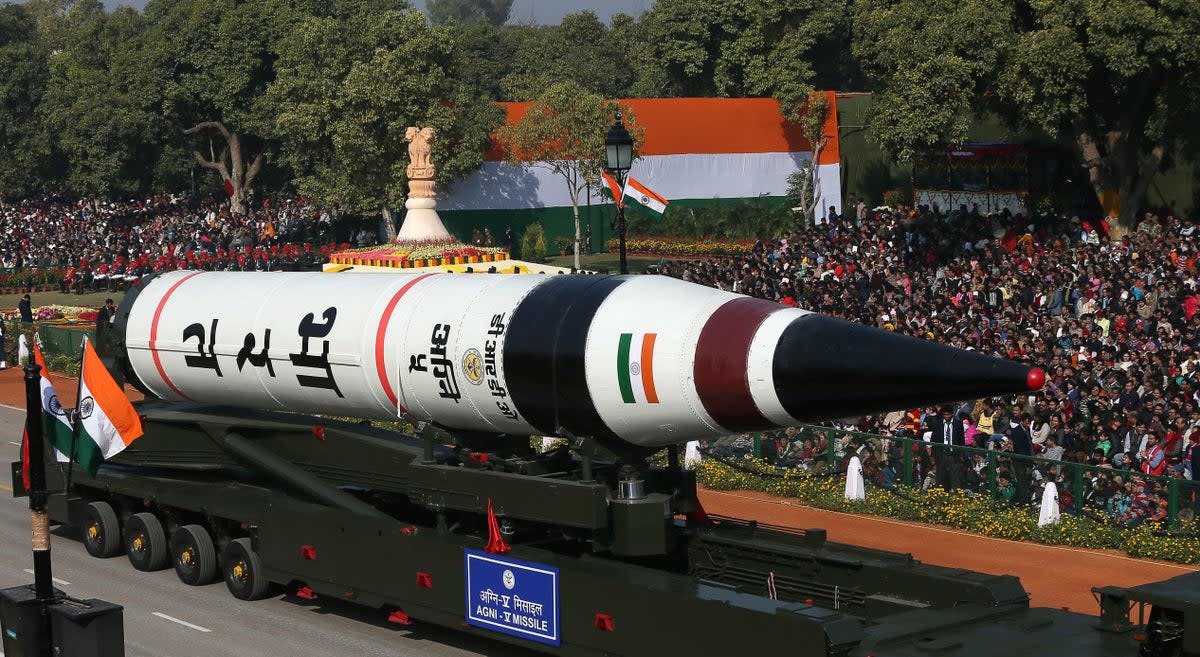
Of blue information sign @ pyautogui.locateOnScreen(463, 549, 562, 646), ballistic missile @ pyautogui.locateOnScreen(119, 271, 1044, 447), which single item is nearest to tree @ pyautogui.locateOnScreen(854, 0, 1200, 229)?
ballistic missile @ pyautogui.locateOnScreen(119, 271, 1044, 447)

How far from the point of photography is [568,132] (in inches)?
2367

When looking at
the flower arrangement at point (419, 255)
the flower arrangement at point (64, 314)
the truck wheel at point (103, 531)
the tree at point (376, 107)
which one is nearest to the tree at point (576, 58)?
the tree at point (376, 107)

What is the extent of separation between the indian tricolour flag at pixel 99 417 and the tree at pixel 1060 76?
2672 centimetres

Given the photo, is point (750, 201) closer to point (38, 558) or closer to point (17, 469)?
point (17, 469)

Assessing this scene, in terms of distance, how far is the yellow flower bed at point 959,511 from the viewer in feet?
73.9

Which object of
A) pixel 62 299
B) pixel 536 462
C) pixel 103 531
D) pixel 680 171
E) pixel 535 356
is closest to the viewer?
pixel 535 356

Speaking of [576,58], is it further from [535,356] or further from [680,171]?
[535,356]

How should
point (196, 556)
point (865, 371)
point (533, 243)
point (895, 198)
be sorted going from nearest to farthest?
1. point (865, 371)
2. point (196, 556)
3. point (895, 198)
4. point (533, 243)

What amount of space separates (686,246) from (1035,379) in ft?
160

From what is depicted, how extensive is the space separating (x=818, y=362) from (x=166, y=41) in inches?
2727

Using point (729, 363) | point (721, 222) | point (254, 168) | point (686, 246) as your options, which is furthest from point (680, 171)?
point (729, 363)

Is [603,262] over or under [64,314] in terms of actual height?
over

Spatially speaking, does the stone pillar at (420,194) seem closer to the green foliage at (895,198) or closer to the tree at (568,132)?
the tree at (568,132)

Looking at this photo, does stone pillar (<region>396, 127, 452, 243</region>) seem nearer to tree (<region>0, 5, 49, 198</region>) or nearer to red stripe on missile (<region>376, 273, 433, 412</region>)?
red stripe on missile (<region>376, 273, 433, 412</region>)
